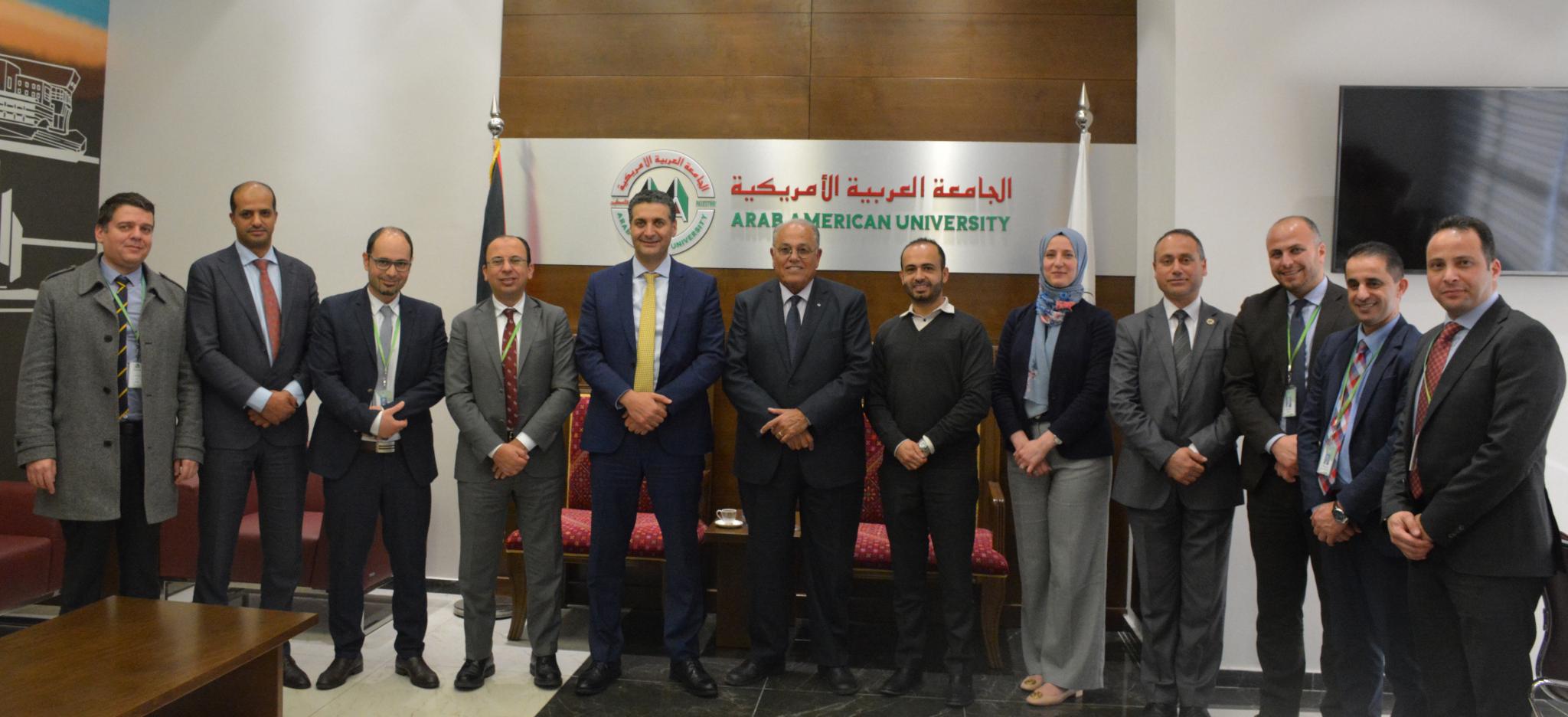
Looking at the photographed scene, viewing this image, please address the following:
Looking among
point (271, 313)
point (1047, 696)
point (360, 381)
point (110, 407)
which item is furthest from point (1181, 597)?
point (110, 407)

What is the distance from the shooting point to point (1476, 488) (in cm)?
235

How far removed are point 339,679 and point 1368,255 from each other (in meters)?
3.81

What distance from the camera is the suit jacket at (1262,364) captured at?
9.97 feet

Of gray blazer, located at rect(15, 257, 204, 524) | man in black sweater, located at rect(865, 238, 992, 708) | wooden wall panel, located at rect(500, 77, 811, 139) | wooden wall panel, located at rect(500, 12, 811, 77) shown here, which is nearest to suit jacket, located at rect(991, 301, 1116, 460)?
man in black sweater, located at rect(865, 238, 992, 708)

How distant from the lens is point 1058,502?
134 inches

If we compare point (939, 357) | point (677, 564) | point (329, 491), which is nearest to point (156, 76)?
point (329, 491)

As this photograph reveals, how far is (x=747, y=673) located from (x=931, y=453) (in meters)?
1.12

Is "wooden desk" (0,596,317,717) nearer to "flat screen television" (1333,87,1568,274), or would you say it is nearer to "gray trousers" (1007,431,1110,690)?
"gray trousers" (1007,431,1110,690)

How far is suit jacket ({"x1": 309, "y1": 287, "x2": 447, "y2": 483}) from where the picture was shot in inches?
134

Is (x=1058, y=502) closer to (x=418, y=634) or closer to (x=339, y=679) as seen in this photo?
(x=418, y=634)

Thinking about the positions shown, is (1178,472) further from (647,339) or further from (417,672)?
(417,672)

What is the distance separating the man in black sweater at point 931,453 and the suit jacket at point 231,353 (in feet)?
7.29

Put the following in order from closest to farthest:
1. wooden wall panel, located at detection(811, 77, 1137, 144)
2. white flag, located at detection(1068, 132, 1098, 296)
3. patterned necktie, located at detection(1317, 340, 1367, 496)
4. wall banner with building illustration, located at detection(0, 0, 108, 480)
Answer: patterned necktie, located at detection(1317, 340, 1367, 496)
white flag, located at detection(1068, 132, 1098, 296)
wall banner with building illustration, located at detection(0, 0, 108, 480)
wooden wall panel, located at detection(811, 77, 1137, 144)

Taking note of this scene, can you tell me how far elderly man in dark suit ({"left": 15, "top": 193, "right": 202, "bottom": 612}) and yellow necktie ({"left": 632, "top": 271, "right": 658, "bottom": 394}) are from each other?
1615 millimetres
